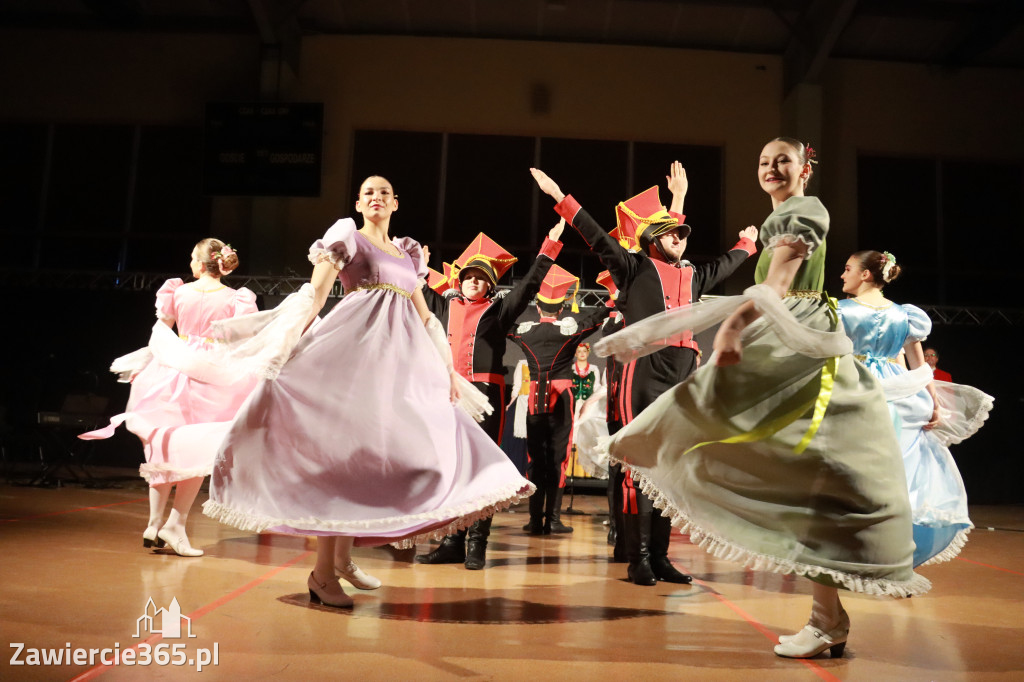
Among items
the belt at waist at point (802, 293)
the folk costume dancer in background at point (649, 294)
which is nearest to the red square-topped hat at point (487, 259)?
the folk costume dancer in background at point (649, 294)

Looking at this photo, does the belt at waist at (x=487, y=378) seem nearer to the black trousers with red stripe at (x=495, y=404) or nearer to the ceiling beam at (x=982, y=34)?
the black trousers with red stripe at (x=495, y=404)

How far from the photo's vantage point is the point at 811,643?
2295mm

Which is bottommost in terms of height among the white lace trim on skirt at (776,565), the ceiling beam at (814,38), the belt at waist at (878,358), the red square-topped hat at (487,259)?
the white lace trim on skirt at (776,565)

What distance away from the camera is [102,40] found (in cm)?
1128

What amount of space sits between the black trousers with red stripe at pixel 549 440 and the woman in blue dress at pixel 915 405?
7.63 feet

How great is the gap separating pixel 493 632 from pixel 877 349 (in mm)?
2446

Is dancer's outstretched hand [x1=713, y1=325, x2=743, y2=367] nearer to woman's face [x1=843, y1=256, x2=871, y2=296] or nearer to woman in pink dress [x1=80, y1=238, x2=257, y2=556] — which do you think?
woman's face [x1=843, y1=256, x2=871, y2=296]

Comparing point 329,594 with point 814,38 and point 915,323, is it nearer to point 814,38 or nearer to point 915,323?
point 915,323

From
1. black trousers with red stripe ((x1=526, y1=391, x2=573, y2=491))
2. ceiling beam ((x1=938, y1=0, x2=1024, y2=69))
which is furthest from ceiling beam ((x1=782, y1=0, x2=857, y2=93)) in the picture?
black trousers with red stripe ((x1=526, y1=391, x2=573, y2=491))

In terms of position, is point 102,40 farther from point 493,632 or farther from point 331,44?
point 493,632

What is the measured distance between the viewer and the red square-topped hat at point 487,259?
451 cm

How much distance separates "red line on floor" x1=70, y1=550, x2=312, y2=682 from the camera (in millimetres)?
1924

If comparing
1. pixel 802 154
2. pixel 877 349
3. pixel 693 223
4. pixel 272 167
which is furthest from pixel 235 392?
pixel 693 223

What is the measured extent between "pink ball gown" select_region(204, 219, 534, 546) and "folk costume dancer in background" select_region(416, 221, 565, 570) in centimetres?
120
